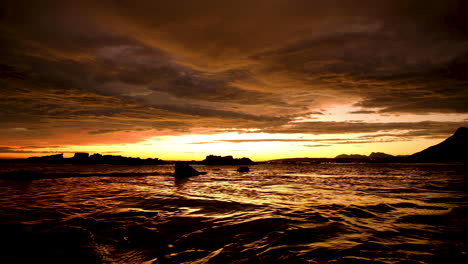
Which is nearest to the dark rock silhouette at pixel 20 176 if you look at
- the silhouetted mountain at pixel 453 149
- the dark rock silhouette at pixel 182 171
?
the dark rock silhouette at pixel 182 171

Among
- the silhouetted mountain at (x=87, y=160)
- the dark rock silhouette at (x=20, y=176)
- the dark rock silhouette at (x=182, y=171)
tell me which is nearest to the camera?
the dark rock silhouette at (x=20, y=176)

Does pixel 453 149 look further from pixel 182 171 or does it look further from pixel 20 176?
pixel 20 176

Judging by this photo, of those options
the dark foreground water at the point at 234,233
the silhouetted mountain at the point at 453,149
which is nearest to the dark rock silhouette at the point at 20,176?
the dark foreground water at the point at 234,233

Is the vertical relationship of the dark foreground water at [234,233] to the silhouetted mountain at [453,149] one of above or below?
below

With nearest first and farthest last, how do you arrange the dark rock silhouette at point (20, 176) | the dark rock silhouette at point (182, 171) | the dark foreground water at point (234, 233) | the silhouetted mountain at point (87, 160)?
the dark foreground water at point (234, 233), the dark rock silhouette at point (20, 176), the dark rock silhouette at point (182, 171), the silhouetted mountain at point (87, 160)

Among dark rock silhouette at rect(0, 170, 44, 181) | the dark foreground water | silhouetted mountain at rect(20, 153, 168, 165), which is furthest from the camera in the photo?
silhouetted mountain at rect(20, 153, 168, 165)

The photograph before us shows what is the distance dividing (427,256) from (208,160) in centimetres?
13366

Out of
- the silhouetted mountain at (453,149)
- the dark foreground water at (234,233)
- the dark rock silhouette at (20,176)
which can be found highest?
the silhouetted mountain at (453,149)

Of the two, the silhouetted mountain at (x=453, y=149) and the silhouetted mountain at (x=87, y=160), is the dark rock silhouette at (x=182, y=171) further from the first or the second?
the silhouetted mountain at (x=453, y=149)

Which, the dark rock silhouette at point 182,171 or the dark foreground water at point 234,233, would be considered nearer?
the dark foreground water at point 234,233

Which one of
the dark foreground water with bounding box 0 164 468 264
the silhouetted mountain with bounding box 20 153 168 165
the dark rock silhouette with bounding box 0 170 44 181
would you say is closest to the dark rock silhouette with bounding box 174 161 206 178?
the dark rock silhouette with bounding box 0 170 44 181

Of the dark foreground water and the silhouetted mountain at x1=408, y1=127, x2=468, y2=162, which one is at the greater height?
the silhouetted mountain at x1=408, y1=127, x2=468, y2=162

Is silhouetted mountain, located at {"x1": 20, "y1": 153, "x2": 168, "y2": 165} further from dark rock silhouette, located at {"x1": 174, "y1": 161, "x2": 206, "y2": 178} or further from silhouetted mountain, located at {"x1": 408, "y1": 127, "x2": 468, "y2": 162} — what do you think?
silhouetted mountain, located at {"x1": 408, "y1": 127, "x2": 468, "y2": 162}

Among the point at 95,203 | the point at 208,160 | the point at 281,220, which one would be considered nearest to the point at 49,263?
the point at 281,220
